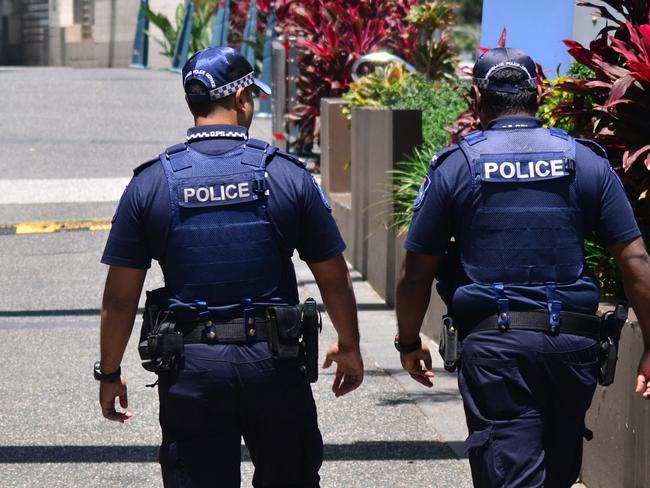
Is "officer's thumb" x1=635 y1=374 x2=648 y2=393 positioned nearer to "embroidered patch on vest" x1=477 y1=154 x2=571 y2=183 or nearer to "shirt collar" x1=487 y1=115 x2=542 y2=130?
"embroidered patch on vest" x1=477 y1=154 x2=571 y2=183

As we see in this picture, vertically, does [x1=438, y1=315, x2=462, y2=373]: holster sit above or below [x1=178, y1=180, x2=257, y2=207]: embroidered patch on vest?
below

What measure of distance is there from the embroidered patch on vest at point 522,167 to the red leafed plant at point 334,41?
11.3 meters

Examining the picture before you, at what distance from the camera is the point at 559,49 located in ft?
30.2

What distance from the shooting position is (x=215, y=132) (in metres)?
4.02

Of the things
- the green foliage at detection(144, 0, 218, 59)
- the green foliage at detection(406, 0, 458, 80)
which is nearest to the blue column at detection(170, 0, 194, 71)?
the green foliage at detection(144, 0, 218, 59)

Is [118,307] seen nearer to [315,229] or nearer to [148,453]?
[315,229]

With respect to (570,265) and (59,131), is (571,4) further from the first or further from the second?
(59,131)

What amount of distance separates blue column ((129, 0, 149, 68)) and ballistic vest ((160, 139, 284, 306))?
31247mm

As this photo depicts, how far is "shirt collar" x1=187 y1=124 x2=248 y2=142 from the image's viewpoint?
402 cm

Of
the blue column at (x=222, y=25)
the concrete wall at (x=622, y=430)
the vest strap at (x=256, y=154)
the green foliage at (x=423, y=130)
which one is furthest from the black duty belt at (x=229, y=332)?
the blue column at (x=222, y=25)

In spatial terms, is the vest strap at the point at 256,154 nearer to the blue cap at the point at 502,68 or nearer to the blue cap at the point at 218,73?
the blue cap at the point at 218,73

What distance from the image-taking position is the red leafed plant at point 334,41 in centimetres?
1571

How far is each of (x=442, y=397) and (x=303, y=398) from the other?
3.32m

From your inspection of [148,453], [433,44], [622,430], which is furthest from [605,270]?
[433,44]
